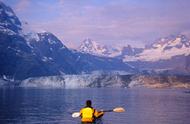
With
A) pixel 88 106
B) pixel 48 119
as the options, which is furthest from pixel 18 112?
pixel 88 106

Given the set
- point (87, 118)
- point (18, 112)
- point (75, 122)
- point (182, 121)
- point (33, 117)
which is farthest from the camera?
point (18, 112)

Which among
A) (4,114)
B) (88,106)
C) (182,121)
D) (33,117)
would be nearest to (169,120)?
(182,121)

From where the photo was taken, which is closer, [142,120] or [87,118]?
[87,118]

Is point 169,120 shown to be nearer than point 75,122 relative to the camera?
No

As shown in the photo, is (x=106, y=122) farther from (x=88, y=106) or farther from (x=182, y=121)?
(x=88, y=106)

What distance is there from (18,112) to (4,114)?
30.1 feet

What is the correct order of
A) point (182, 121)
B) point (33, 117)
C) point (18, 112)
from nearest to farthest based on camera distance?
1. point (182, 121)
2. point (33, 117)
3. point (18, 112)

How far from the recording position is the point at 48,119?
107625 millimetres

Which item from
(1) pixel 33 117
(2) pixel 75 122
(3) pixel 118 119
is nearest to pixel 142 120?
(3) pixel 118 119

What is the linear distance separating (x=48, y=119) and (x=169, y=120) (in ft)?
101

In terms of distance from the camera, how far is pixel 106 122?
101500 millimetres

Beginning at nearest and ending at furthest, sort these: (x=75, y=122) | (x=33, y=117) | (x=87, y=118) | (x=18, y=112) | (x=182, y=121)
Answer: (x=87, y=118), (x=75, y=122), (x=182, y=121), (x=33, y=117), (x=18, y=112)

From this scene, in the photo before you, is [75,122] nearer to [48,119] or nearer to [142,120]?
[48,119]

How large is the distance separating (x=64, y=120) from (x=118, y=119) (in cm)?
1393
